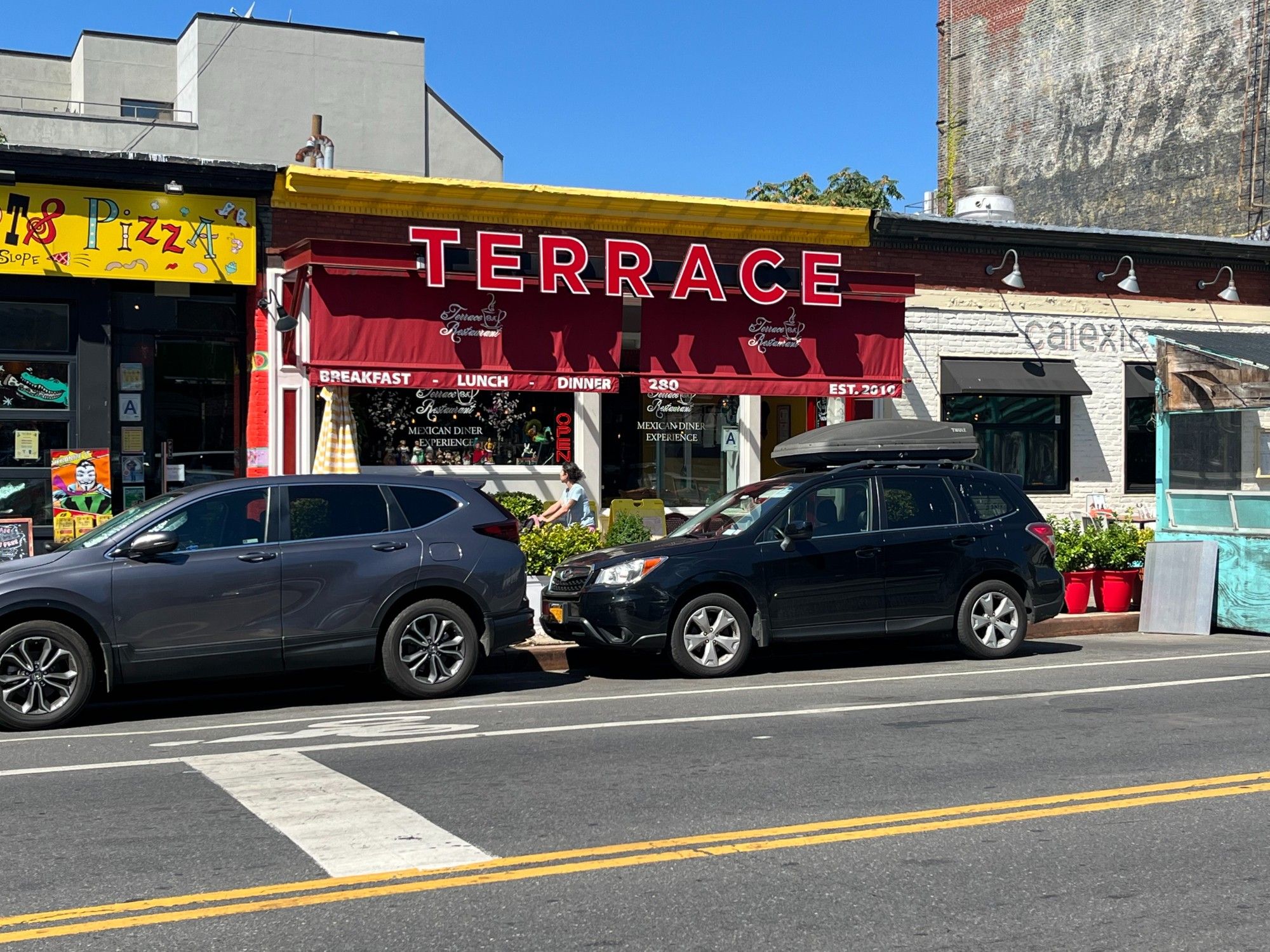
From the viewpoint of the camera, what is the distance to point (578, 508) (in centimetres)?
1595

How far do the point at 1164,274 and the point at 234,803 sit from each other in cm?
1750

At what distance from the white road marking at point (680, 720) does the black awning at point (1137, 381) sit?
9641 mm

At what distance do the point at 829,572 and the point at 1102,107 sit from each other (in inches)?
828

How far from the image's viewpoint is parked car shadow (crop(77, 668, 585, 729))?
10.1m

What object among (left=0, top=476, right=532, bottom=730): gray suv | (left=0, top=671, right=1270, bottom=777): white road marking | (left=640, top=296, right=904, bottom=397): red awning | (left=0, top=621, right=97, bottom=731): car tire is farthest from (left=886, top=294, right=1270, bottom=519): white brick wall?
(left=0, top=621, right=97, bottom=731): car tire

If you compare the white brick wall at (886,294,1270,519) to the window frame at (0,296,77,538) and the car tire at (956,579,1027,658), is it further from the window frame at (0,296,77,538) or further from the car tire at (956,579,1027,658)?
the window frame at (0,296,77,538)

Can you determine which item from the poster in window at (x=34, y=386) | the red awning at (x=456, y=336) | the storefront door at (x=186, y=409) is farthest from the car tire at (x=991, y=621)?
the poster in window at (x=34, y=386)

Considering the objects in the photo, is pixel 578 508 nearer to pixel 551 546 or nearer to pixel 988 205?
pixel 551 546

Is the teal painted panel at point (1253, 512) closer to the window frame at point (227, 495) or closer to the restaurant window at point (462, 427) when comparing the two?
the restaurant window at point (462, 427)

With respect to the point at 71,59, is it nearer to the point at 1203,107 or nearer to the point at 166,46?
the point at 166,46

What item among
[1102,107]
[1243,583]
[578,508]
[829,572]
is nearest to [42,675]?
[829,572]

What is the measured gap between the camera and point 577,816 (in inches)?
251

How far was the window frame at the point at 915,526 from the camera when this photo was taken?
12234 millimetres

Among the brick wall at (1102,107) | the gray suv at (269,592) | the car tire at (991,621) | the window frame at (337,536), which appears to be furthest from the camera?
the brick wall at (1102,107)
